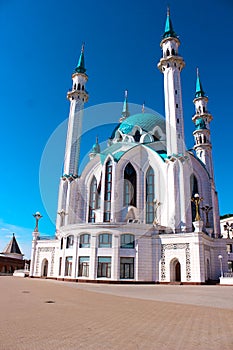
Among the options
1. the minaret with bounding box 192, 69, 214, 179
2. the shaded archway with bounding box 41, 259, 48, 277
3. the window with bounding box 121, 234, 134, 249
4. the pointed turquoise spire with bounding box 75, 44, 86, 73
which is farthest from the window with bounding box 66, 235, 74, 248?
the pointed turquoise spire with bounding box 75, 44, 86, 73

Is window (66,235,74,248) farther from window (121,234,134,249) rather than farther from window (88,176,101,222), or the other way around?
window (88,176,101,222)

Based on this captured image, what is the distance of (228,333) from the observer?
6.37 meters

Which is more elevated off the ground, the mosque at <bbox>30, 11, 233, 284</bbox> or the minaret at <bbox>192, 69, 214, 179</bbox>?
the minaret at <bbox>192, 69, 214, 179</bbox>

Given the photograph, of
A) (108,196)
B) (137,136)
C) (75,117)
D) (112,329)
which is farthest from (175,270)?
(75,117)

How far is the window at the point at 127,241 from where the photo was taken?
30.7 meters

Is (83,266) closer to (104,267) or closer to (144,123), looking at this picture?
(104,267)

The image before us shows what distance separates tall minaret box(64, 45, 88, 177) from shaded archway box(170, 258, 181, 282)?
21809mm

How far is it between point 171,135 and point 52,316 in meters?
34.1

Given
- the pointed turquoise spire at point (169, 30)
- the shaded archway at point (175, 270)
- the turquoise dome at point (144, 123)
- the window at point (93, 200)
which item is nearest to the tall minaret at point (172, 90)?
the pointed turquoise spire at point (169, 30)

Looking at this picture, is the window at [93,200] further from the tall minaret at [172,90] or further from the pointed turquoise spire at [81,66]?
the pointed turquoise spire at [81,66]

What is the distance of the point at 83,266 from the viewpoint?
1219 inches

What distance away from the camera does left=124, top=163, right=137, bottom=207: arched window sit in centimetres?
3986

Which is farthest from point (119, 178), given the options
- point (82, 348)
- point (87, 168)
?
point (82, 348)

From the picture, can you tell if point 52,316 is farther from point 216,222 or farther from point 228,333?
point 216,222
